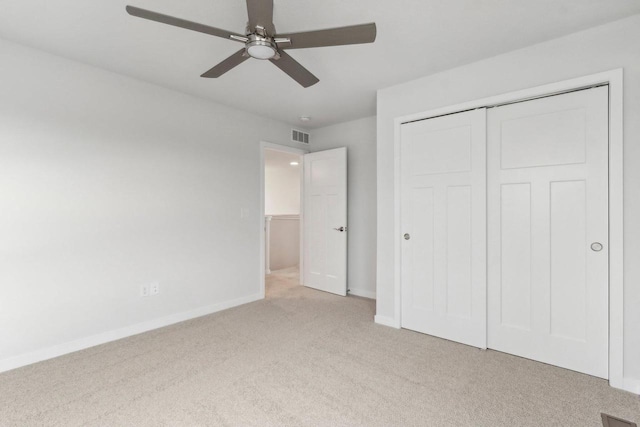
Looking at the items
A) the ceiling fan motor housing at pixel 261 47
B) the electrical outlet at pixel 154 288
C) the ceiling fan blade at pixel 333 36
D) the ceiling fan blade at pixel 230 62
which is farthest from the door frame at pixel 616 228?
→ the electrical outlet at pixel 154 288

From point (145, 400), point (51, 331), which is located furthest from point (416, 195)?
point (51, 331)

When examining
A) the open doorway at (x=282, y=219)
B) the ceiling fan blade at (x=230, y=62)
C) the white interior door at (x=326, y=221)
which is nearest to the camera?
the ceiling fan blade at (x=230, y=62)

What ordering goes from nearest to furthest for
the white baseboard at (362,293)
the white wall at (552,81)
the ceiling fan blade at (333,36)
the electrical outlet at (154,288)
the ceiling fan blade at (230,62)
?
1. the ceiling fan blade at (333,36)
2. the ceiling fan blade at (230,62)
3. the white wall at (552,81)
4. the electrical outlet at (154,288)
5. the white baseboard at (362,293)

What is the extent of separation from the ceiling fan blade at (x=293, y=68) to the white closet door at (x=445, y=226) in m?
1.28

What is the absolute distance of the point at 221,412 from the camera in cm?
180

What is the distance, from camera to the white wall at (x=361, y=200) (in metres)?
4.19

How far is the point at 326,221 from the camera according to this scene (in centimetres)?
446

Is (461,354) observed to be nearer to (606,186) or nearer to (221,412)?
(606,186)

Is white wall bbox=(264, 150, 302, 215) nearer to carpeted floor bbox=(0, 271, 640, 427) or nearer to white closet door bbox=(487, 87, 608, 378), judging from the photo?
carpeted floor bbox=(0, 271, 640, 427)

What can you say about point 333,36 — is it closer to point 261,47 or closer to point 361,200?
point 261,47

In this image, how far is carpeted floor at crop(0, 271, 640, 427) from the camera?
5.80 feet

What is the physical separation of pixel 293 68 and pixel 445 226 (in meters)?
1.87

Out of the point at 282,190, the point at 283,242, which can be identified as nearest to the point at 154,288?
the point at 283,242

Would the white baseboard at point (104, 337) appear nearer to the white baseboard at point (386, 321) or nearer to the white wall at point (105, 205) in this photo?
the white wall at point (105, 205)
